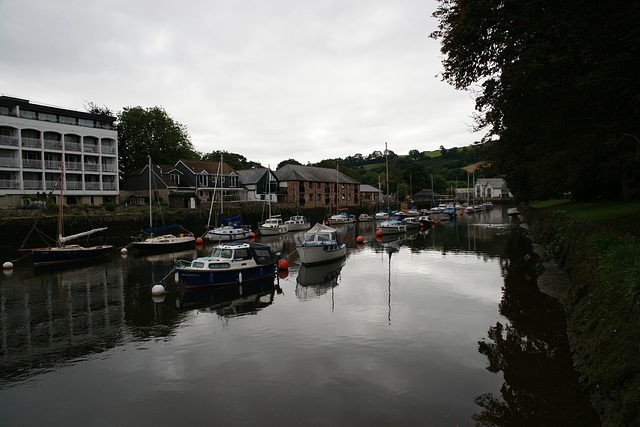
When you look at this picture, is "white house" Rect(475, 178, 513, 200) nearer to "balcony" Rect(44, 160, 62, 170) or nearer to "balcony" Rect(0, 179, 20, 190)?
"balcony" Rect(44, 160, 62, 170)

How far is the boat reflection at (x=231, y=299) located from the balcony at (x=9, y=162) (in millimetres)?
40963

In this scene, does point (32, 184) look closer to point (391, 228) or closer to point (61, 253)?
point (61, 253)

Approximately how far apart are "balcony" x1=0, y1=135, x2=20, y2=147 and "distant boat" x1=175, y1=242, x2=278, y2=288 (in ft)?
126

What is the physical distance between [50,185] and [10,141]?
6853 mm

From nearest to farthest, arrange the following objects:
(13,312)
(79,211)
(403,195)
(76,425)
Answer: (76,425) < (13,312) < (79,211) < (403,195)

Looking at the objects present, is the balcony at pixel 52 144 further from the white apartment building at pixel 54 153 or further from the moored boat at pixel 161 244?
the moored boat at pixel 161 244

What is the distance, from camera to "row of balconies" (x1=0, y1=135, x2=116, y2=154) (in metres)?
47.5

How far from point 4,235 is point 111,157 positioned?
24125 mm

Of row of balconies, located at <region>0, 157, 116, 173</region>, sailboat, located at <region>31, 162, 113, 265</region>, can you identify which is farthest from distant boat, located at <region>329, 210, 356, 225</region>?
sailboat, located at <region>31, 162, 113, 265</region>

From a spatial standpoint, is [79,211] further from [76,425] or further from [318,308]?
[76,425]

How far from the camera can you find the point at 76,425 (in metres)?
9.52

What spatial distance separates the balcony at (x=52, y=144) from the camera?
51056mm

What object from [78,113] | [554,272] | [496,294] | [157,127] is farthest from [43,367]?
[157,127]

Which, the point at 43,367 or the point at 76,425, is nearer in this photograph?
the point at 76,425
